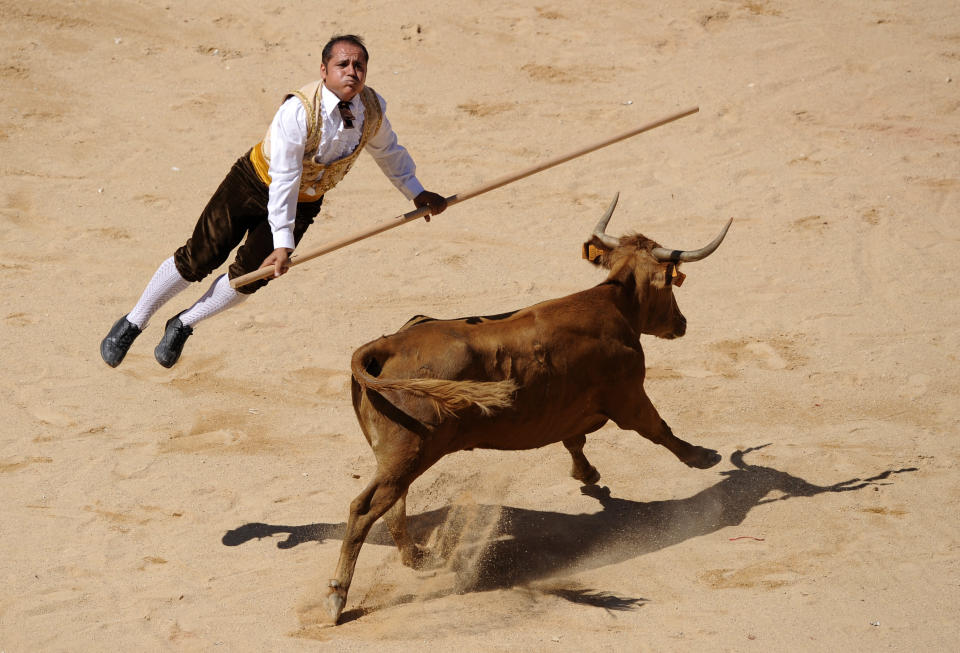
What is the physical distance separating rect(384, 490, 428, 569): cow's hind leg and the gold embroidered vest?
180cm

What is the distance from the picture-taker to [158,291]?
6473mm

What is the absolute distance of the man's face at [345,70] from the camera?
587cm

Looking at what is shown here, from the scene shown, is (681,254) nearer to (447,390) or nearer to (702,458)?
(702,458)

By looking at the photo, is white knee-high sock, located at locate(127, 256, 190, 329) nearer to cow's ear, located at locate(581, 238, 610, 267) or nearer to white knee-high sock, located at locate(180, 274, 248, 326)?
white knee-high sock, located at locate(180, 274, 248, 326)

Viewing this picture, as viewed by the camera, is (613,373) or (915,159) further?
(915,159)

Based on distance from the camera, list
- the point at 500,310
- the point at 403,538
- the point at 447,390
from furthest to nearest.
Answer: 1. the point at 500,310
2. the point at 403,538
3. the point at 447,390

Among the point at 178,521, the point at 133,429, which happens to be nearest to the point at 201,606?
the point at 178,521

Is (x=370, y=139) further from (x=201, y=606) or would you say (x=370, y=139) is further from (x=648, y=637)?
(x=648, y=637)

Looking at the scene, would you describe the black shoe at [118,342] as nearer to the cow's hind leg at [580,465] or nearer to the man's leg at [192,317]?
the man's leg at [192,317]

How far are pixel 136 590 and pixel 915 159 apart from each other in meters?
8.11

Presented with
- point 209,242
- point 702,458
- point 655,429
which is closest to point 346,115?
point 209,242

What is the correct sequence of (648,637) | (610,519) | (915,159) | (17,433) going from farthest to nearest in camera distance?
(915,159)
(17,433)
(610,519)
(648,637)

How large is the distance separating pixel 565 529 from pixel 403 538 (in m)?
1.01

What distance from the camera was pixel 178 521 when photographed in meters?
6.41
